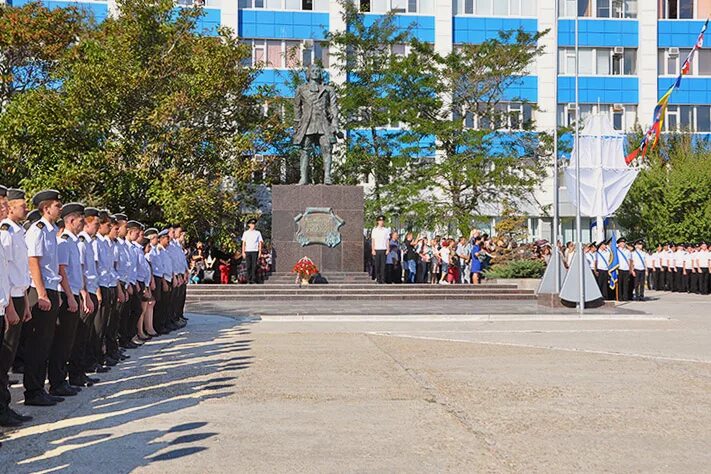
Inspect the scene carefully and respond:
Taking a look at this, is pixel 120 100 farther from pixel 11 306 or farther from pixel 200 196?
pixel 11 306

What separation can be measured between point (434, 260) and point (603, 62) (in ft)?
80.5

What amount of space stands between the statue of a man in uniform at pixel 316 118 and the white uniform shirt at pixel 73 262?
1721cm

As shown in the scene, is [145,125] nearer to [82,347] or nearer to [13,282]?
[82,347]

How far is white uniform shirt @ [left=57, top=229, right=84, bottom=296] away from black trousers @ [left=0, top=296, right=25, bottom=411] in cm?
157

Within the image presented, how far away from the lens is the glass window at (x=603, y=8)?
50.1m

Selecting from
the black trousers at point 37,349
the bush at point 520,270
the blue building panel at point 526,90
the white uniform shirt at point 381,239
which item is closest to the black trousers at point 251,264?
the white uniform shirt at point 381,239

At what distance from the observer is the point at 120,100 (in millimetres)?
29859

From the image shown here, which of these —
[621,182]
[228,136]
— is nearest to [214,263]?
[228,136]

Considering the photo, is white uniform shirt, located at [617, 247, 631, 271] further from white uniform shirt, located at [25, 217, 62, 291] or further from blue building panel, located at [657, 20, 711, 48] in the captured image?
blue building panel, located at [657, 20, 711, 48]

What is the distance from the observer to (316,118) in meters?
27.0

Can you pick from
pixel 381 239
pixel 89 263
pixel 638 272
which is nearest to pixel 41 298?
pixel 89 263

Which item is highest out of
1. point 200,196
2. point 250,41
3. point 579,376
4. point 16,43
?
point 250,41

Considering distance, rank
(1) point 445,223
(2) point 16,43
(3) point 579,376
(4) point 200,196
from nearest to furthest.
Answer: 1. (3) point 579,376
2. (4) point 200,196
3. (2) point 16,43
4. (1) point 445,223

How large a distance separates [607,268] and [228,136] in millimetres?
13552
